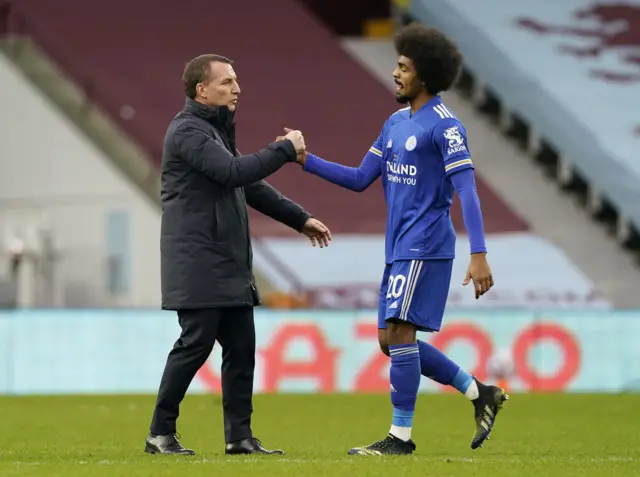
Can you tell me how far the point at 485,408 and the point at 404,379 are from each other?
46 centimetres

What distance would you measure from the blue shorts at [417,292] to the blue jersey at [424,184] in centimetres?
5

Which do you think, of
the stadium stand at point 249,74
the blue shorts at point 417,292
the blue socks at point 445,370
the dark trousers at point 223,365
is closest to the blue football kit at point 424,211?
the blue shorts at point 417,292

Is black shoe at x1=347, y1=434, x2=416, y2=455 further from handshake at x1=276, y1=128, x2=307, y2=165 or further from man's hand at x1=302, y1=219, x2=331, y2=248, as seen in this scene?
handshake at x1=276, y1=128, x2=307, y2=165

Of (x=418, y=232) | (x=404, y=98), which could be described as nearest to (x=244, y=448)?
(x=418, y=232)

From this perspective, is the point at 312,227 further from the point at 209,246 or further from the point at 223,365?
the point at 223,365

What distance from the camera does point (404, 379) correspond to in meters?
6.69

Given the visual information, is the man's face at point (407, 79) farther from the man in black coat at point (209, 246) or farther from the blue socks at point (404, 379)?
the blue socks at point (404, 379)

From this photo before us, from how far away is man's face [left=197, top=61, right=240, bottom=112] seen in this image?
6840mm

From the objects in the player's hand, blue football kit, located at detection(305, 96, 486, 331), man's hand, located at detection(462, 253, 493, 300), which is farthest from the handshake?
man's hand, located at detection(462, 253, 493, 300)

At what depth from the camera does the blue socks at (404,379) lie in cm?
668

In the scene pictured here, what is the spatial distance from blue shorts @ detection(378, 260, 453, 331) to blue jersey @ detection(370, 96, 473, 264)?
0.05 m

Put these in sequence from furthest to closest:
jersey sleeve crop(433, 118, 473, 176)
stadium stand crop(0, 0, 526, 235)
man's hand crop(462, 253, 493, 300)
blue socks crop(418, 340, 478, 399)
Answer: stadium stand crop(0, 0, 526, 235) < blue socks crop(418, 340, 478, 399) < jersey sleeve crop(433, 118, 473, 176) < man's hand crop(462, 253, 493, 300)

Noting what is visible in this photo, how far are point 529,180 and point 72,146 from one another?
21.4 ft

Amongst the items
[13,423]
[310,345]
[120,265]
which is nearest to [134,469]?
[13,423]
